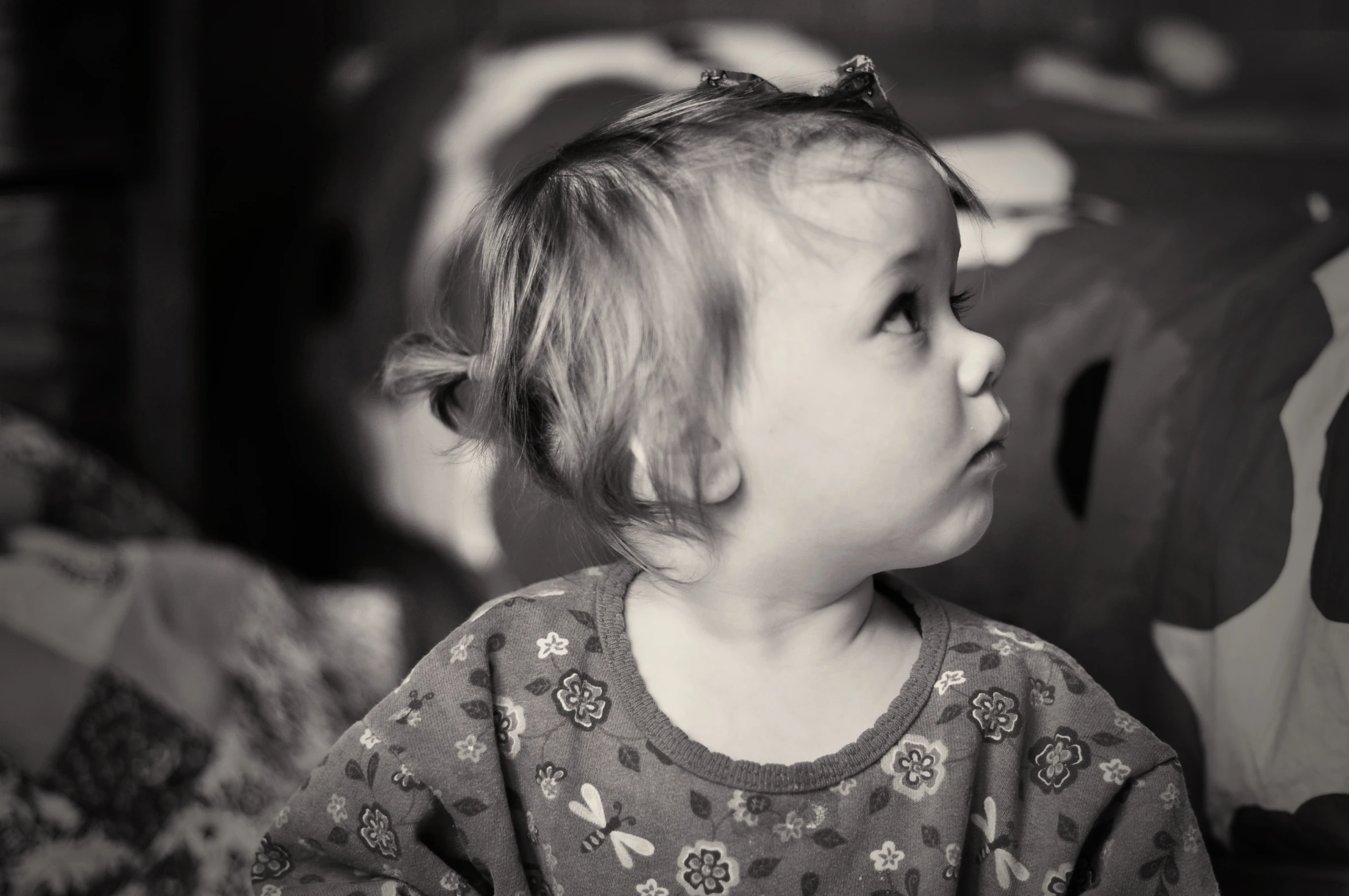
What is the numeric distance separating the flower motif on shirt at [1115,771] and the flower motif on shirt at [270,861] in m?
0.53

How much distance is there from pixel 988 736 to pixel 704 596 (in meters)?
0.20

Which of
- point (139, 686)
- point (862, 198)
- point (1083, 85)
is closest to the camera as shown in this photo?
point (862, 198)

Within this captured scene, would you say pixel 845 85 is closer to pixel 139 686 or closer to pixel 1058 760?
pixel 1058 760

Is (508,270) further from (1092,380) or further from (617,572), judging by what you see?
(1092,380)

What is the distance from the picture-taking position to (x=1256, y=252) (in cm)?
109

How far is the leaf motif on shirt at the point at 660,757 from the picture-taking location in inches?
30.7

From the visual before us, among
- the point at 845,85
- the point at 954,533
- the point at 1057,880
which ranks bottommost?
the point at 1057,880

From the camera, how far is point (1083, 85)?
1668mm

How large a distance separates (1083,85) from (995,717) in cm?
115

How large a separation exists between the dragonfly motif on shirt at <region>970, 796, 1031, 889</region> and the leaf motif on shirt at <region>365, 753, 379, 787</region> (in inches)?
15.4

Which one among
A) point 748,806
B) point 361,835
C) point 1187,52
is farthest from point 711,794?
point 1187,52

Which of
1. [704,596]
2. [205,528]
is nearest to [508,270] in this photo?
[704,596]

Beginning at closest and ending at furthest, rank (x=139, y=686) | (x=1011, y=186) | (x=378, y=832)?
1. (x=378, y=832)
2. (x=139, y=686)
3. (x=1011, y=186)

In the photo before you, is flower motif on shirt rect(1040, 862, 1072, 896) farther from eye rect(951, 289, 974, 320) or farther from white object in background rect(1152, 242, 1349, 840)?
eye rect(951, 289, 974, 320)
